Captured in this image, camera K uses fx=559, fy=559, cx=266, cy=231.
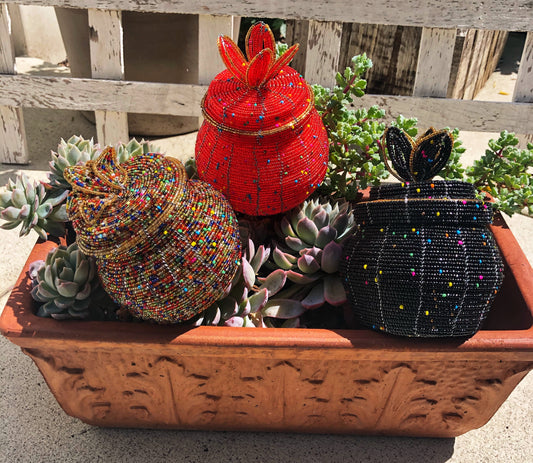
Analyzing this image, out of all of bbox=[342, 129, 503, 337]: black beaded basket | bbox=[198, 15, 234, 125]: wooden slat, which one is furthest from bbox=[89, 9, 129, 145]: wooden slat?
bbox=[342, 129, 503, 337]: black beaded basket

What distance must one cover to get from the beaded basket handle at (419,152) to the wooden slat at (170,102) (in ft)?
4.08

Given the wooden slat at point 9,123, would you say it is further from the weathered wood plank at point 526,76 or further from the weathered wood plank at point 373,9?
the weathered wood plank at point 526,76

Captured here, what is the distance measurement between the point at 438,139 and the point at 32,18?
3.38 meters

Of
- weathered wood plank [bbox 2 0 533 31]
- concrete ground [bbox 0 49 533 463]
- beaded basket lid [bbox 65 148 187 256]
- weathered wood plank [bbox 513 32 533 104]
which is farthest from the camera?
weathered wood plank [bbox 513 32 533 104]

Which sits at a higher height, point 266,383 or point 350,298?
point 350,298

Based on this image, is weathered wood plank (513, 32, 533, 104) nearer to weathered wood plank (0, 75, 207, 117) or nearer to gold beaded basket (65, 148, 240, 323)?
weathered wood plank (0, 75, 207, 117)

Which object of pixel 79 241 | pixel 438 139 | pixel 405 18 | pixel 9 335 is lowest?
pixel 9 335

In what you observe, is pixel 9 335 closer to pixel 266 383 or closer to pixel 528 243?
pixel 266 383

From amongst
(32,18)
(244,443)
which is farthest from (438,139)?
(32,18)

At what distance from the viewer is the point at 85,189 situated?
0.98 meters

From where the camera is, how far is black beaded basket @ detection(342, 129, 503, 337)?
1.03m

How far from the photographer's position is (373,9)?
2.15m

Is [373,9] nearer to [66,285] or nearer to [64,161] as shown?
[64,161]

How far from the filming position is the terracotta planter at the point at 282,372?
1.09 m
